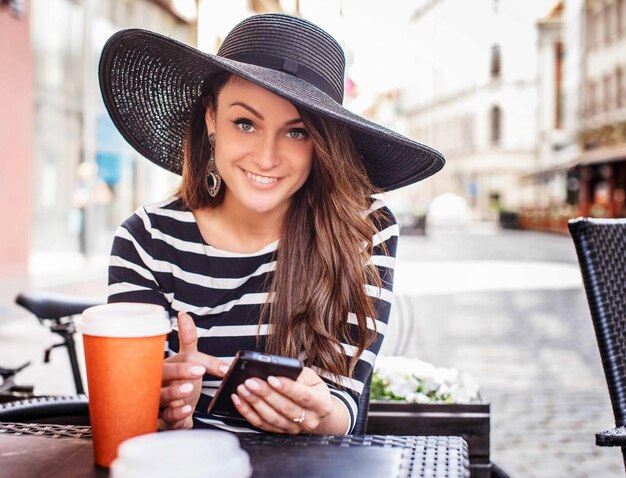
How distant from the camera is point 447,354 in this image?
6.43 meters

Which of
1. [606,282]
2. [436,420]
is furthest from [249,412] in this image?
[436,420]

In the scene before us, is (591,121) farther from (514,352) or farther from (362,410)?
(362,410)

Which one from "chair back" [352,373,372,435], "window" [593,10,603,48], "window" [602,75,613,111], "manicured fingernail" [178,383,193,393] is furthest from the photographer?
"window" [593,10,603,48]

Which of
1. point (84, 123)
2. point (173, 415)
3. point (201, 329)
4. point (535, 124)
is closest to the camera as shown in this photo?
point (173, 415)

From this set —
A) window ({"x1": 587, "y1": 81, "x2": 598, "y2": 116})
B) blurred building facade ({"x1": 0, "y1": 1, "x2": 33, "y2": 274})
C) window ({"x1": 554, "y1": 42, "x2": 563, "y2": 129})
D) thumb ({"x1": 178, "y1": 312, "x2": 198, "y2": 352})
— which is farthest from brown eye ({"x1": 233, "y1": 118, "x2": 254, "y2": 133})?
window ({"x1": 554, "y1": 42, "x2": 563, "y2": 129})

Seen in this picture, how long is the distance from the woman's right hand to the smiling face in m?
0.42

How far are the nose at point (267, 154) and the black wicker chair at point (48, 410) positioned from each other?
2.16 ft

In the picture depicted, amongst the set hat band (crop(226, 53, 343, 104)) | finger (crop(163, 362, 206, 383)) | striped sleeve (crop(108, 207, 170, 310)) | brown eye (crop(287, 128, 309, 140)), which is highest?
hat band (crop(226, 53, 343, 104))

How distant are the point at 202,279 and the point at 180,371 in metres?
0.51

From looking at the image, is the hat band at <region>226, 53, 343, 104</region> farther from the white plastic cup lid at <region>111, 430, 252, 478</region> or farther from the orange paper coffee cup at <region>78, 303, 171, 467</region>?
the white plastic cup lid at <region>111, 430, 252, 478</region>

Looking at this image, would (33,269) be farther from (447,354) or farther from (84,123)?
(447,354)

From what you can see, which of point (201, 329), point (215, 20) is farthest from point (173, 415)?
point (215, 20)

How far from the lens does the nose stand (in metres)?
1.75

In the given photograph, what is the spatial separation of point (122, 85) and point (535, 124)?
2014 inches
